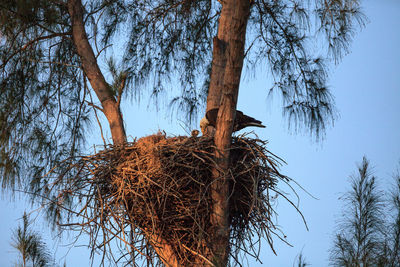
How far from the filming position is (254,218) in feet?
8.69

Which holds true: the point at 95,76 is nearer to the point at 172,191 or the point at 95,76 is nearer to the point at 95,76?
the point at 95,76

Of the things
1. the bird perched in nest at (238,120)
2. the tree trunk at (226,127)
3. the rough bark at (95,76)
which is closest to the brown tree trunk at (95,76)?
the rough bark at (95,76)

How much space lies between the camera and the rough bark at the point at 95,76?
323 cm

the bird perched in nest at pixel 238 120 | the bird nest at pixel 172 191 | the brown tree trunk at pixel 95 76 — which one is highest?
the brown tree trunk at pixel 95 76

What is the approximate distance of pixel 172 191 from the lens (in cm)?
253

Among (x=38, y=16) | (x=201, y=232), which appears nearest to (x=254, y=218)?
(x=201, y=232)

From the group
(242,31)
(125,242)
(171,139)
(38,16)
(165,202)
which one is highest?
(38,16)

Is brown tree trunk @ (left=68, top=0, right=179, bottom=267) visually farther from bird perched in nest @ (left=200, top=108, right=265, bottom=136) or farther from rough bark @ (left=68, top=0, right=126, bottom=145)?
bird perched in nest @ (left=200, top=108, right=265, bottom=136)

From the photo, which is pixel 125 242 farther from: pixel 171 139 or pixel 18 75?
pixel 18 75

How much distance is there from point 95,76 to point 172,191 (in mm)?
1211

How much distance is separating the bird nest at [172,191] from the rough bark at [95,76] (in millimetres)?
510

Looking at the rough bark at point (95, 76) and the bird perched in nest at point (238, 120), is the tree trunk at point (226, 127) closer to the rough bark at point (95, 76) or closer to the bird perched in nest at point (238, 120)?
the bird perched in nest at point (238, 120)

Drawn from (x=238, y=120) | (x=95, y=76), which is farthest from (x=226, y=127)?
(x=95, y=76)

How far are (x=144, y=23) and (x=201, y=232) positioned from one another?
233 cm
